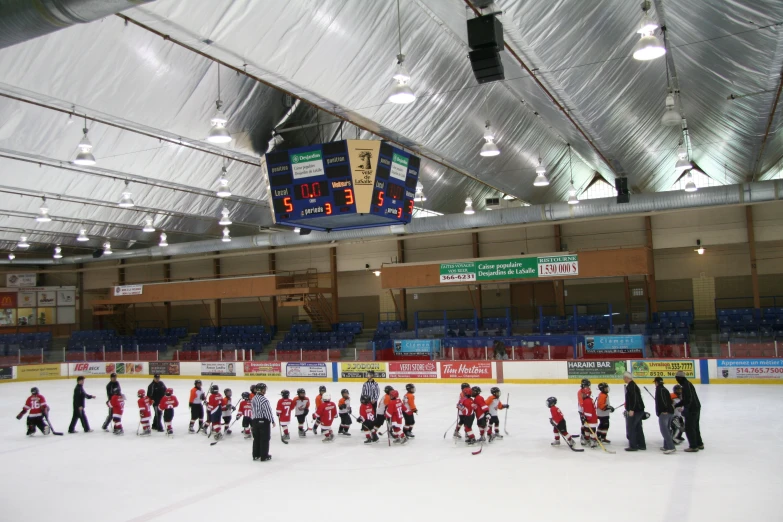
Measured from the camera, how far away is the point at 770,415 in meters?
14.8

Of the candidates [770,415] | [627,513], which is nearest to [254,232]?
[770,415]

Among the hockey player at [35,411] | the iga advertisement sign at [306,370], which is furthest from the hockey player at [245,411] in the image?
the iga advertisement sign at [306,370]

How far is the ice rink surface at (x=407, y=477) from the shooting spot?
861 centimetres

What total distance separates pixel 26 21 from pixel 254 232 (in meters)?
29.2

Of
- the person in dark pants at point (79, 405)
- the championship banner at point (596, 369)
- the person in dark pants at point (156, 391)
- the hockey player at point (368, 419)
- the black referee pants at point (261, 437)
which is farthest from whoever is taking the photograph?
the championship banner at point (596, 369)

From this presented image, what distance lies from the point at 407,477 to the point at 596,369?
13654 mm

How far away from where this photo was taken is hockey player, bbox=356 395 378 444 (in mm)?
13297

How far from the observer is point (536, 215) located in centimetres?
2669

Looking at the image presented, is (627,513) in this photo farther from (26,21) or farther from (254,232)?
(254,232)

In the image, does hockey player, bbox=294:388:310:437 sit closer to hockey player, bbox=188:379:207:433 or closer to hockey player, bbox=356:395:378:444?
hockey player, bbox=356:395:378:444

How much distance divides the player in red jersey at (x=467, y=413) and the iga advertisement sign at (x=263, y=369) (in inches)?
647

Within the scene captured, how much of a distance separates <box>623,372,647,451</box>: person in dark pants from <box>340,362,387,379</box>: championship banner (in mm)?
14951

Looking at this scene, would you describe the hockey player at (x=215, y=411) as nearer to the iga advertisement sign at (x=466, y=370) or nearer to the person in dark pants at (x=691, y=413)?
the person in dark pants at (x=691, y=413)

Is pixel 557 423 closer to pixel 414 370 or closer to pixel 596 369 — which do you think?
pixel 596 369
